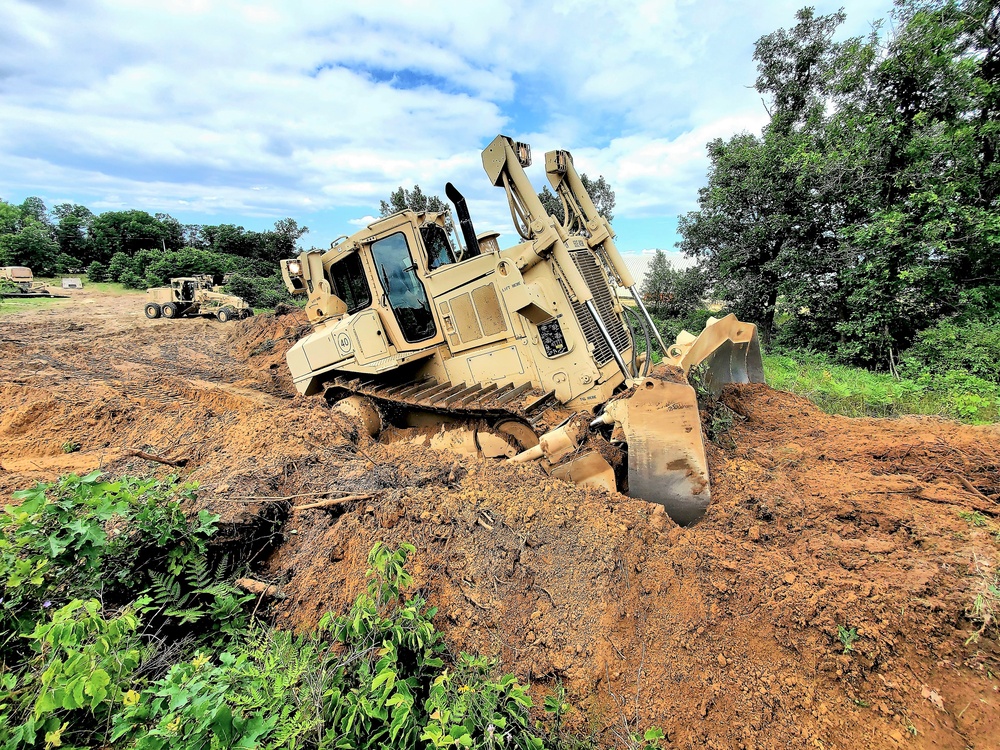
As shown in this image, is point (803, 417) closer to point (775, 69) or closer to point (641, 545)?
point (641, 545)

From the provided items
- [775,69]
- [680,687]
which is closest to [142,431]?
[680,687]

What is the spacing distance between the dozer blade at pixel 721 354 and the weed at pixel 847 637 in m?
2.52

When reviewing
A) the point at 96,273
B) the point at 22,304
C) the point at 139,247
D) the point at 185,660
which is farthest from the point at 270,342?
the point at 139,247

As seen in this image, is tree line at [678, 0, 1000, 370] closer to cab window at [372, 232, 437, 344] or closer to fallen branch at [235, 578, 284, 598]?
cab window at [372, 232, 437, 344]

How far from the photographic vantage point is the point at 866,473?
3.73 metres

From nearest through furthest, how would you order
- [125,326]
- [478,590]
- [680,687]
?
[680,687], [478,590], [125,326]

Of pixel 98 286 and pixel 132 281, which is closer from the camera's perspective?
pixel 98 286

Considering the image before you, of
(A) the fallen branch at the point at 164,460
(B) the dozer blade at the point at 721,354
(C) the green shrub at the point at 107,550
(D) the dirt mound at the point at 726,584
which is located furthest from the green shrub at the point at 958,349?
(A) the fallen branch at the point at 164,460

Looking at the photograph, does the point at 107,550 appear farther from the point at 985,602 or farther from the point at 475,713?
the point at 985,602

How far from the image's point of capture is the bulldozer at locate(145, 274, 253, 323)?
1891 cm

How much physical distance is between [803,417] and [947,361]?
6.66 meters

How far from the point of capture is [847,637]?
91.9 inches

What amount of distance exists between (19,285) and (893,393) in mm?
35072

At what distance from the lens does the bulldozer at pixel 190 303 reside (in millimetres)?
18906
